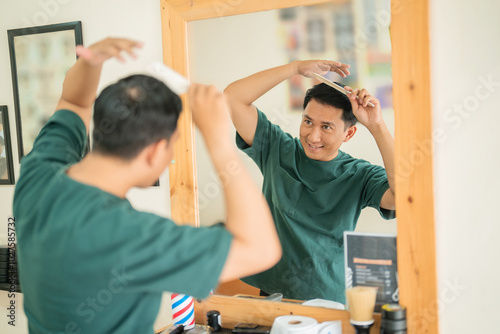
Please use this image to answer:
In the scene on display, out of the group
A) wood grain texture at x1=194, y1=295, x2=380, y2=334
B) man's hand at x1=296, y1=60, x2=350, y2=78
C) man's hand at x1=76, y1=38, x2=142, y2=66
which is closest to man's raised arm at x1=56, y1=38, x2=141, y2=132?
man's hand at x1=76, y1=38, x2=142, y2=66

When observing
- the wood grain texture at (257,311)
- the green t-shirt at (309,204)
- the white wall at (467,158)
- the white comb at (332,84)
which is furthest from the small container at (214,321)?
the white comb at (332,84)

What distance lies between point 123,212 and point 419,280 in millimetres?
707

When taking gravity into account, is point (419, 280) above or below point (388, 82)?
below

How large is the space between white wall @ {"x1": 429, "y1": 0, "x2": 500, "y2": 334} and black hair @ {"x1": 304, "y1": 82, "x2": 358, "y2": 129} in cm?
19

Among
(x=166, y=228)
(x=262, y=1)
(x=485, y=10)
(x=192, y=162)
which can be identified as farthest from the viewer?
(x=192, y=162)

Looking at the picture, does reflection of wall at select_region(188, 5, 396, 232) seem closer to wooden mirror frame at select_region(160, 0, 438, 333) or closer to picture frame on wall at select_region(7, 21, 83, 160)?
wooden mirror frame at select_region(160, 0, 438, 333)

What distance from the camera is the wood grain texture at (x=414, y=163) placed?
3.38ft

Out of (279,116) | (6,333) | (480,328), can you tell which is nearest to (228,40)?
(279,116)

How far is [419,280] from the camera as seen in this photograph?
105cm

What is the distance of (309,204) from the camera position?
3.92 feet

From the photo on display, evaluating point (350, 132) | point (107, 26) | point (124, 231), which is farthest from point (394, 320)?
point (107, 26)

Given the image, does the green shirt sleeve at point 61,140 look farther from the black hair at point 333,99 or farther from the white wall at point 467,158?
the white wall at point 467,158

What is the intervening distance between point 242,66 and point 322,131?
11.2 inches

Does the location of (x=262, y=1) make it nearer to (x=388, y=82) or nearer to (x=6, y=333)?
(x=388, y=82)
